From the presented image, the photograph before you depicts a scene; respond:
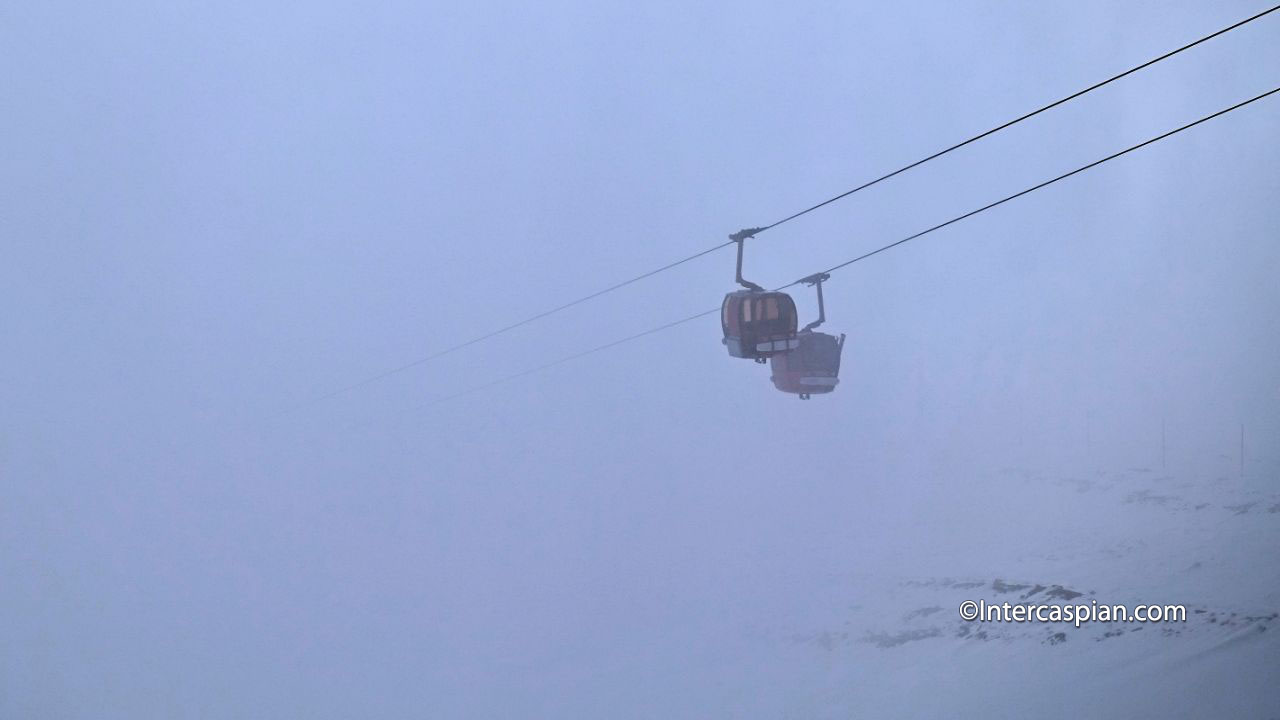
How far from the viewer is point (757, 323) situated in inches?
107

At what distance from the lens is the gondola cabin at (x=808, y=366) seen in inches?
113

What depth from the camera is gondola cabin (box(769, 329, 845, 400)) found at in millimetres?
2883

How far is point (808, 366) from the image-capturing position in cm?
290

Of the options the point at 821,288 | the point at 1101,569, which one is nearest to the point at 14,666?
the point at 821,288

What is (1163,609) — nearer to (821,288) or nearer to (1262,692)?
(1262,692)

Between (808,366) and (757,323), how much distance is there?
0.29 meters

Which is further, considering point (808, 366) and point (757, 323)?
point (808, 366)

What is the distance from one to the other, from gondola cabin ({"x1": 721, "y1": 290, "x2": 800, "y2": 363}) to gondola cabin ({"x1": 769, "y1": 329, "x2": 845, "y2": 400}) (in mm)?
136

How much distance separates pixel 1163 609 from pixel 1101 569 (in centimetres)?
25

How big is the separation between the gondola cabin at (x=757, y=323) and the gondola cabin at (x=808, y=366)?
0.14 meters

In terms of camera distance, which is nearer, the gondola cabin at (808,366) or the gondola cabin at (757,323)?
the gondola cabin at (757,323)

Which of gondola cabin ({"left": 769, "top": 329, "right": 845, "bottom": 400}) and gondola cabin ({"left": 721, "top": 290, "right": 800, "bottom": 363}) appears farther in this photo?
gondola cabin ({"left": 769, "top": 329, "right": 845, "bottom": 400})

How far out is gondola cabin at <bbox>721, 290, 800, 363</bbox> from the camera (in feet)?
8.88

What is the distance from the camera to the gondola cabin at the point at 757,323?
107 inches
